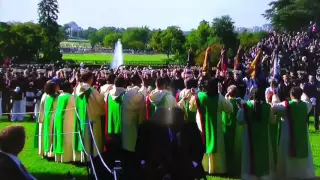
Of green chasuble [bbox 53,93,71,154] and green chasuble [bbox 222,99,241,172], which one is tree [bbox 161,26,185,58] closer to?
green chasuble [bbox 53,93,71,154]

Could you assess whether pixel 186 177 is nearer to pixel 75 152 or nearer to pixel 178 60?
pixel 75 152

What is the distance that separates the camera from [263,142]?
1072 centimetres

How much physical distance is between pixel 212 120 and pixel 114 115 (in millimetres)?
1985

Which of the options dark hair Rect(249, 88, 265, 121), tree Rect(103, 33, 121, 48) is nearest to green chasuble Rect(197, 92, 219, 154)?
dark hair Rect(249, 88, 265, 121)

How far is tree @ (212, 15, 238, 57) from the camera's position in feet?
198

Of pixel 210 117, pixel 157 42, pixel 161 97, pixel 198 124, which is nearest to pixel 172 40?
pixel 157 42

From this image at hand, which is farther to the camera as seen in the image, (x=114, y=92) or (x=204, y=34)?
(x=204, y=34)

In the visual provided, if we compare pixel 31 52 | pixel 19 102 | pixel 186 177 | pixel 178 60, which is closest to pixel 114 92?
pixel 186 177

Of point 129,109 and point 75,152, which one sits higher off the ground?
point 129,109

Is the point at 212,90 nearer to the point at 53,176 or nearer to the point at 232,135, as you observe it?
the point at 232,135

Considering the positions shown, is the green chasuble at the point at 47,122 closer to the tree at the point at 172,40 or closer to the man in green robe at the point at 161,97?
the man in green robe at the point at 161,97

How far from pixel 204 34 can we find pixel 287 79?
5029 cm

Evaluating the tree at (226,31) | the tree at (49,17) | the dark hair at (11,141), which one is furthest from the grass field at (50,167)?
the tree at (49,17)

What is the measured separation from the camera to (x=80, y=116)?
1195 centimetres
